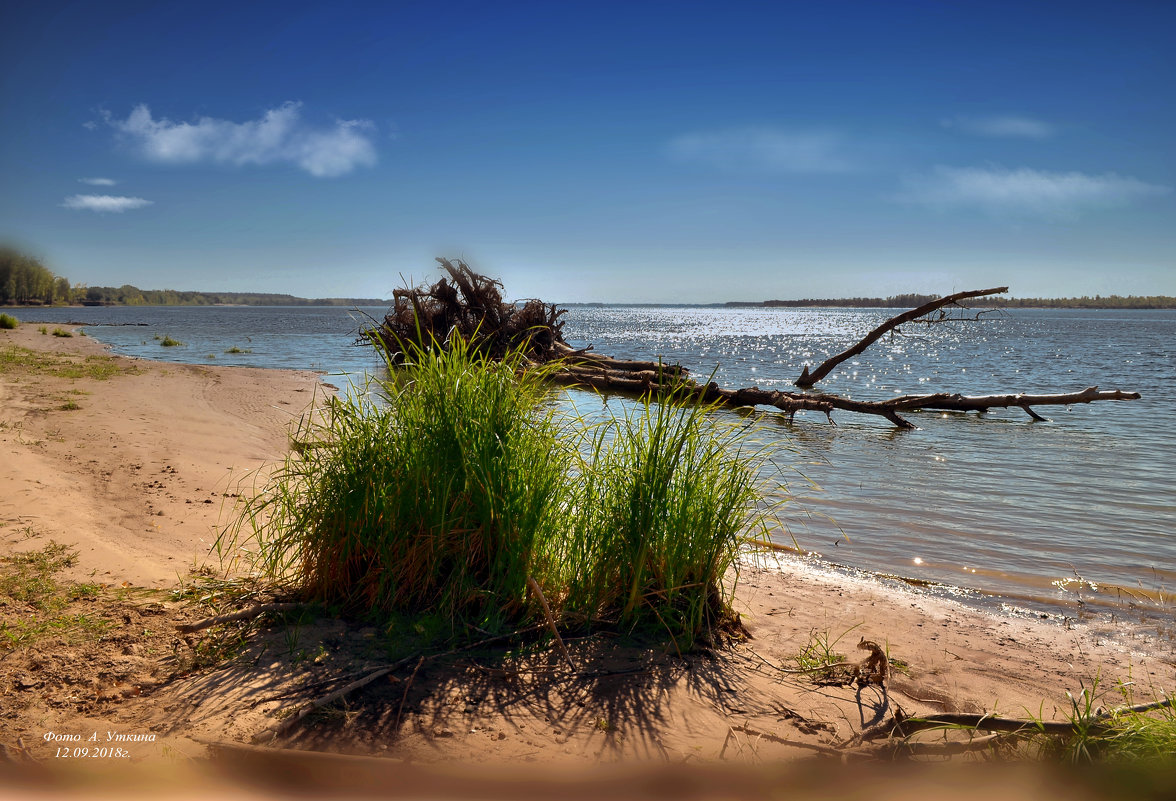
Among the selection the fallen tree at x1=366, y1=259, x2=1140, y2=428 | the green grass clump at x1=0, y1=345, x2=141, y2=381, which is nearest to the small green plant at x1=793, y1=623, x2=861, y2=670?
the fallen tree at x1=366, y1=259, x2=1140, y2=428

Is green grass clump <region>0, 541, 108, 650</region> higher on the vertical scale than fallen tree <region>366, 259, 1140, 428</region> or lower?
lower

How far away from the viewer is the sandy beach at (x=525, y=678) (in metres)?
3.03

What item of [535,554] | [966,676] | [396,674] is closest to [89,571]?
[396,674]

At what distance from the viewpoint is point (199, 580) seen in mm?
4625

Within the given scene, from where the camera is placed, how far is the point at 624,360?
2361cm

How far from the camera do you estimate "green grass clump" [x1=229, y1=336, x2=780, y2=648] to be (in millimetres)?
4008

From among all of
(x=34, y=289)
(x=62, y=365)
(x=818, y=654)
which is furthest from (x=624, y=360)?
(x=34, y=289)

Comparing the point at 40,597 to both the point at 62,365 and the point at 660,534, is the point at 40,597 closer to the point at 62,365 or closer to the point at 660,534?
the point at 660,534

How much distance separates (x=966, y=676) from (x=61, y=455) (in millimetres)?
9527

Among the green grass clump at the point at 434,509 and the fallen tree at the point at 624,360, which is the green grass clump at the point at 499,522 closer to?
the green grass clump at the point at 434,509

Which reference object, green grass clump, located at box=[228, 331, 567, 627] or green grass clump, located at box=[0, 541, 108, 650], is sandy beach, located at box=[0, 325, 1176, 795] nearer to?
green grass clump, located at box=[0, 541, 108, 650]

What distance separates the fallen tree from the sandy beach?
7.47 m

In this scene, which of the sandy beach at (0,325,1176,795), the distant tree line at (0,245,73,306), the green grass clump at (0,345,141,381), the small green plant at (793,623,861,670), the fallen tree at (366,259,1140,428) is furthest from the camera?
the distant tree line at (0,245,73,306)

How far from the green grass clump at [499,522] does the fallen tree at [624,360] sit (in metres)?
8.36
